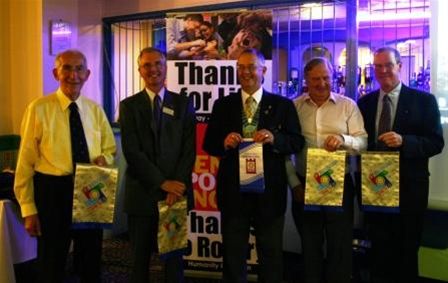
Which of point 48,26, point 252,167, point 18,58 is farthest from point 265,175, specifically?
point 18,58

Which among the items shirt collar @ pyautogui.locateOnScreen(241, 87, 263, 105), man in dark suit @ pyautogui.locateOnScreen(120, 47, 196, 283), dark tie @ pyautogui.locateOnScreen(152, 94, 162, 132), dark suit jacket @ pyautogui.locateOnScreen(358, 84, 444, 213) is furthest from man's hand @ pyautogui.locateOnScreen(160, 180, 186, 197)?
dark suit jacket @ pyautogui.locateOnScreen(358, 84, 444, 213)

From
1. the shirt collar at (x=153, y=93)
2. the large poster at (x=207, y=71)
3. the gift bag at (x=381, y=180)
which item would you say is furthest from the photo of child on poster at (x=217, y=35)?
the gift bag at (x=381, y=180)

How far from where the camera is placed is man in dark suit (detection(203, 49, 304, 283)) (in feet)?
8.04

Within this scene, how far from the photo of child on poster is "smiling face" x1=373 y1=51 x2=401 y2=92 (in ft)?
2.66

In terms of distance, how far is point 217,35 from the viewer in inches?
127

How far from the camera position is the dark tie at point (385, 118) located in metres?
2.54

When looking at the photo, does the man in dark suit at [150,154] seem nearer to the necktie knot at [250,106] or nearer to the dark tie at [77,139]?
the dark tie at [77,139]

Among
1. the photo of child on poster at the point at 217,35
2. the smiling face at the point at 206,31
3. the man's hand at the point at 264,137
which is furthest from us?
the smiling face at the point at 206,31

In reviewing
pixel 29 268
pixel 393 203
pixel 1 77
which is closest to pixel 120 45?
pixel 1 77

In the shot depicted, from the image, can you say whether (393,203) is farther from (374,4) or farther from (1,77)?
(1,77)

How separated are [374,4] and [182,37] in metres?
1.40

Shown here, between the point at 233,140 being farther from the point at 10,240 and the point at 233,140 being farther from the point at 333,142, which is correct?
the point at 10,240

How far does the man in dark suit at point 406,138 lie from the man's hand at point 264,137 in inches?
22.1

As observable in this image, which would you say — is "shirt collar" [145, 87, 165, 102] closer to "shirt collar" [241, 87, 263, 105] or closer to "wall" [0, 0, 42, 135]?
"shirt collar" [241, 87, 263, 105]
